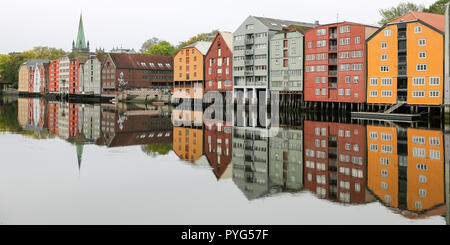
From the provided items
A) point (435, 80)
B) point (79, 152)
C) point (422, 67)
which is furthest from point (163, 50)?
point (79, 152)

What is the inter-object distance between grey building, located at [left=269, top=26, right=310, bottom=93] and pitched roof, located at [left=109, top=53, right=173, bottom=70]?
49272 millimetres

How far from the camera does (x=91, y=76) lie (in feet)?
415

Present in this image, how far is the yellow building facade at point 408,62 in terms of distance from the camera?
50.7m

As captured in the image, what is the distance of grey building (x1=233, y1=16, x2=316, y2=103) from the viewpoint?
74.4m

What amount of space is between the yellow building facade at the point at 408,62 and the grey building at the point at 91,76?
83.6 metres

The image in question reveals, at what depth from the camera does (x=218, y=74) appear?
Result: 8300cm

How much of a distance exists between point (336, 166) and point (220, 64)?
6435 centimetres

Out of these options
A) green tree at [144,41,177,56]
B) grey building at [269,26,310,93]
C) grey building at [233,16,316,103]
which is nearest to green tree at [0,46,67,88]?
green tree at [144,41,177,56]

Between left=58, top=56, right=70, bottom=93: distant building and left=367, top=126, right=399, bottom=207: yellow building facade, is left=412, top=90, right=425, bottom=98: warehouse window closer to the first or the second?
left=367, top=126, right=399, bottom=207: yellow building facade

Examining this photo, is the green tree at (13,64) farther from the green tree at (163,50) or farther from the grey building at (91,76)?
the green tree at (163,50)

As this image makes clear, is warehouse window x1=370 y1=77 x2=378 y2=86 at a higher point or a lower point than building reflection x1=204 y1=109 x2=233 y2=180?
higher

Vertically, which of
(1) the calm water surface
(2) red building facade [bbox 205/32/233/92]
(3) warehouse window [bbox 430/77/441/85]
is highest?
(2) red building facade [bbox 205/32/233/92]
